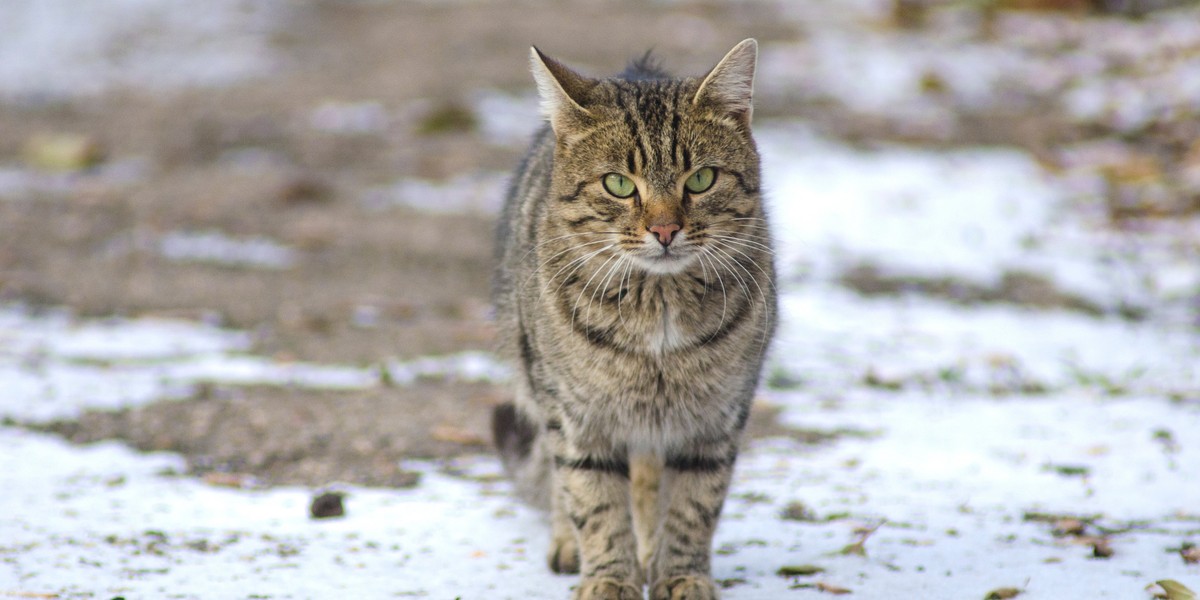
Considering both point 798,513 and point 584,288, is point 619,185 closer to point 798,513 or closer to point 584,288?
point 584,288

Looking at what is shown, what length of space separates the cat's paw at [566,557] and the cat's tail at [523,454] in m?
0.27

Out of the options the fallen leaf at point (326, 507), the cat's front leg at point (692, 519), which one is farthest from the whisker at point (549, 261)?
the fallen leaf at point (326, 507)

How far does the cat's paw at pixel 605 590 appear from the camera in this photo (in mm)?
3145

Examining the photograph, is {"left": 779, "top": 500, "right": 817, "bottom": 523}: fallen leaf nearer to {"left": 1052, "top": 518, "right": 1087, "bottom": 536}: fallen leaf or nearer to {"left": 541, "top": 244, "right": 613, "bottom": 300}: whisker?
{"left": 1052, "top": 518, "right": 1087, "bottom": 536}: fallen leaf

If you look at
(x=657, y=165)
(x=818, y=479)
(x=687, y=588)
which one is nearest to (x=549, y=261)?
(x=657, y=165)

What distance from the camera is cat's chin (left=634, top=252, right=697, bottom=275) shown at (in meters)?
3.10

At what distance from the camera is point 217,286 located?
6562 mm

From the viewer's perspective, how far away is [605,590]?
3152mm

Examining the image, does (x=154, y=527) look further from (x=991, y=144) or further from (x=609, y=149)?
(x=991, y=144)

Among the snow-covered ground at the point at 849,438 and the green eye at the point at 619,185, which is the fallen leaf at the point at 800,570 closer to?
the snow-covered ground at the point at 849,438

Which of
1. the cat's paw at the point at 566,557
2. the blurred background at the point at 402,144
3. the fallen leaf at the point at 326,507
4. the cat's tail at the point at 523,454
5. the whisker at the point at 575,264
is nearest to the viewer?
the whisker at the point at 575,264

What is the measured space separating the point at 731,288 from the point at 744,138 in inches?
16.9

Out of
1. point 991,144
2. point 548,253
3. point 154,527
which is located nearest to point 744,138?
point 548,253

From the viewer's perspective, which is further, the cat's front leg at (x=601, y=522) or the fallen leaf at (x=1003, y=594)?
the cat's front leg at (x=601, y=522)
